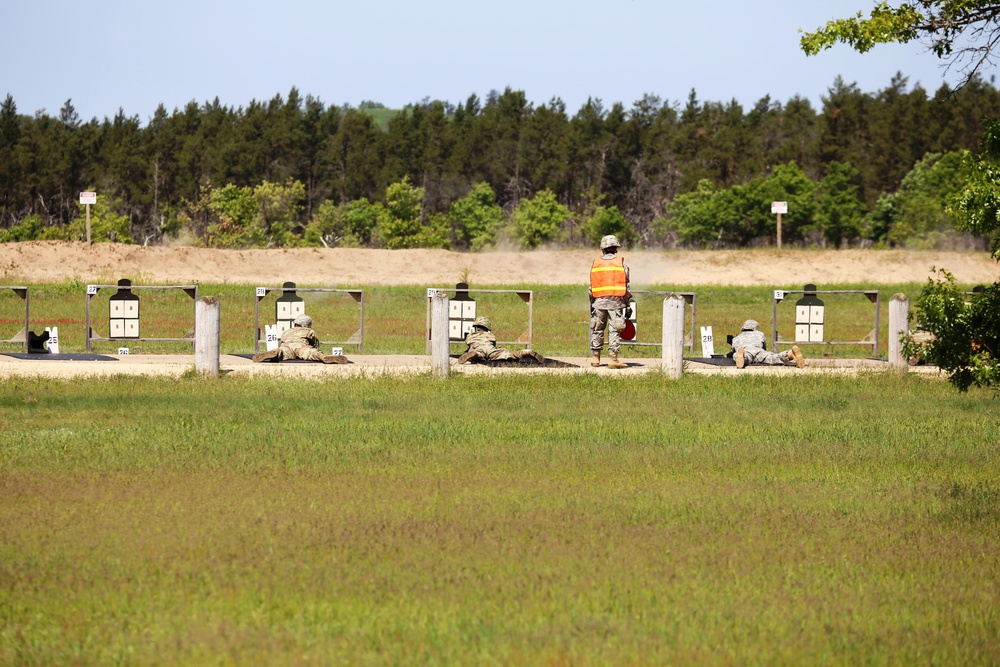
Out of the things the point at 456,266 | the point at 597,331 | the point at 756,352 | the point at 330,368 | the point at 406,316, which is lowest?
the point at 330,368

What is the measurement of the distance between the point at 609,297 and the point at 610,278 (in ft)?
1.10

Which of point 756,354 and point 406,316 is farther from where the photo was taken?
point 406,316

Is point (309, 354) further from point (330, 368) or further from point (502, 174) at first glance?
point (502, 174)

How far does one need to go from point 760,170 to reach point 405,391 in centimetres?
8127

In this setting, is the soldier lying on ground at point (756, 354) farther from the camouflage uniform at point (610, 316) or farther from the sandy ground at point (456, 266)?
the sandy ground at point (456, 266)

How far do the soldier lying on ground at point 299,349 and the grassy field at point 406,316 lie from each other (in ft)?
11.4

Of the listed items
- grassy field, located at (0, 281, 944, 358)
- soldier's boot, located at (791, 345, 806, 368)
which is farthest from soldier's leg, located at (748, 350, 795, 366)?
grassy field, located at (0, 281, 944, 358)

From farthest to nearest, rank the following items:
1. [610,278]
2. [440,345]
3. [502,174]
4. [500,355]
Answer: [502,174], [500,355], [610,278], [440,345]

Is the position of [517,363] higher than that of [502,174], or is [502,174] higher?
[502,174]

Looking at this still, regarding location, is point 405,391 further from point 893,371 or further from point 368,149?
point 368,149

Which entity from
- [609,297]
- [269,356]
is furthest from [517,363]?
[269,356]

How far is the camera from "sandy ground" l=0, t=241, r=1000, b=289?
6075 centimetres

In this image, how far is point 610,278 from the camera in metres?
21.6

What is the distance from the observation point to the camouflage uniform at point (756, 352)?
23078 mm
